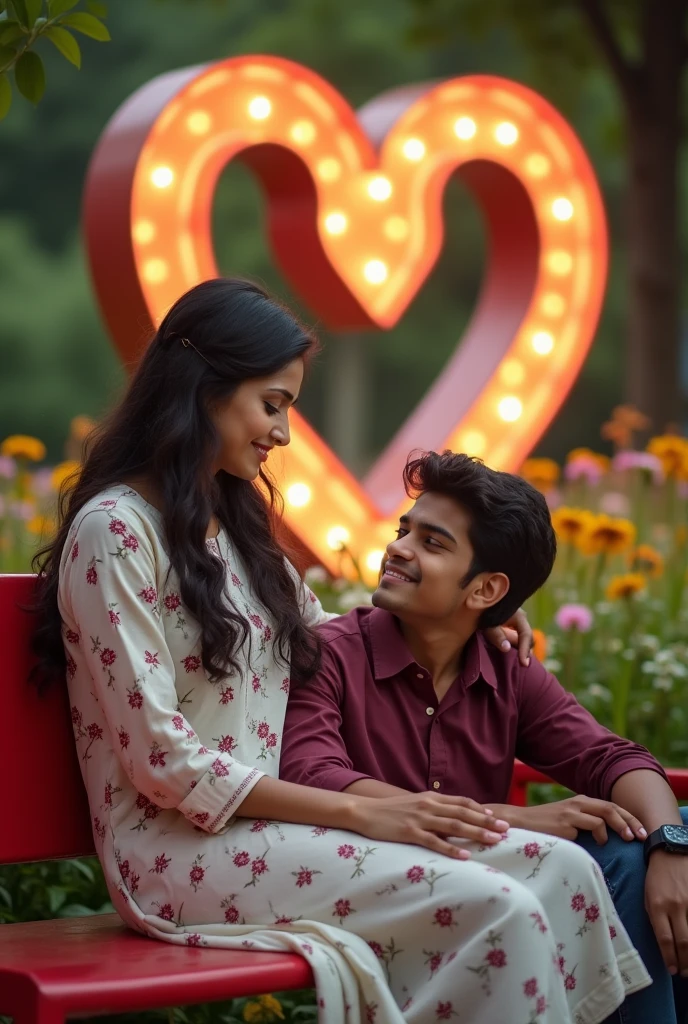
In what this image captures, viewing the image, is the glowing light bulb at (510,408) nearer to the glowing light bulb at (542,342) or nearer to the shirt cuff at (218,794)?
the glowing light bulb at (542,342)

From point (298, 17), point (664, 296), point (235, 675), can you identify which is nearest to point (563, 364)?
point (664, 296)

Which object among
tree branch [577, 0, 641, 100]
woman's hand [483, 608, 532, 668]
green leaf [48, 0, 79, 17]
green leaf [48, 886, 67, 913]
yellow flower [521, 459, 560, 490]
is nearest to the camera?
green leaf [48, 0, 79, 17]

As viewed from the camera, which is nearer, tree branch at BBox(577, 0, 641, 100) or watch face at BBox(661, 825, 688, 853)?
watch face at BBox(661, 825, 688, 853)

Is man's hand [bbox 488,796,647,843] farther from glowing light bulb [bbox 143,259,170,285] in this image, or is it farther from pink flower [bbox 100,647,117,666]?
glowing light bulb [bbox 143,259,170,285]

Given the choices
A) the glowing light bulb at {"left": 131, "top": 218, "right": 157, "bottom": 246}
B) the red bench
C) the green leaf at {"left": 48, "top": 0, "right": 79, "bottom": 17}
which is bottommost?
the red bench

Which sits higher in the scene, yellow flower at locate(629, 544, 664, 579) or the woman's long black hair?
yellow flower at locate(629, 544, 664, 579)

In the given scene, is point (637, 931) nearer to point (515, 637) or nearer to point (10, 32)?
point (515, 637)

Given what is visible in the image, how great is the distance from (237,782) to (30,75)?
1248 millimetres

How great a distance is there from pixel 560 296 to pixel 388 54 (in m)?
14.4

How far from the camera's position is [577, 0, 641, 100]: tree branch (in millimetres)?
7479

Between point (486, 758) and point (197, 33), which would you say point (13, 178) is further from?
point (486, 758)

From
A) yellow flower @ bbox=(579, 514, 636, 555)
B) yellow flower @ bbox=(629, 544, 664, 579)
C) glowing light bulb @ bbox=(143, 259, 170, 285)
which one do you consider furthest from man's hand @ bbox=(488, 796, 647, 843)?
glowing light bulb @ bbox=(143, 259, 170, 285)

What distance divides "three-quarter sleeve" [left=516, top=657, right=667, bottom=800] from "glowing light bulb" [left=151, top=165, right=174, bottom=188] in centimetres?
221

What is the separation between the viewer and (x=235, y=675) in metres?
2.49
